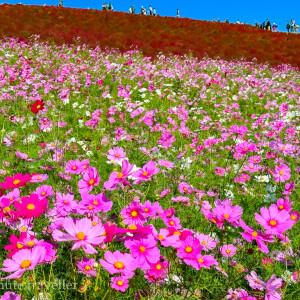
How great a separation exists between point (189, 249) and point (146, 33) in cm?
1550

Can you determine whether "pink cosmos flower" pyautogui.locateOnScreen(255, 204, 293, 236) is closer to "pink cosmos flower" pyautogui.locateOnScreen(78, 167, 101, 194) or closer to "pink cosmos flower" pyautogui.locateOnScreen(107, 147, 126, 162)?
"pink cosmos flower" pyautogui.locateOnScreen(78, 167, 101, 194)

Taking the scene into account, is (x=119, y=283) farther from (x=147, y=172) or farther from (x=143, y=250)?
(x=147, y=172)

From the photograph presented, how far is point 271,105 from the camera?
5.38m

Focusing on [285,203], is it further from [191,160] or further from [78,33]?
[78,33]

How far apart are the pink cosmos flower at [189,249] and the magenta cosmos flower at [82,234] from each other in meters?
0.31

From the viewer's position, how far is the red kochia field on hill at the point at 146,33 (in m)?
12.7

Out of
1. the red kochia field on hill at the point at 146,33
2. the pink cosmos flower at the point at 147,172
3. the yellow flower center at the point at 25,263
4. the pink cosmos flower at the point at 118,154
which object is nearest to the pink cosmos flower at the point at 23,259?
the yellow flower center at the point at 25,263

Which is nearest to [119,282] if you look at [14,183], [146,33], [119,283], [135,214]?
[119,283]

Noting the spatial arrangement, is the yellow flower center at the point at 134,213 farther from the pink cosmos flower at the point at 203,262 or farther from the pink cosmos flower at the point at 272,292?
the pink cosmos flower at the point at 272,292

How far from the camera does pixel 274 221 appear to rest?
50.5 inches

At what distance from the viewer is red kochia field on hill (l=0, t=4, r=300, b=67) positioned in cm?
1266

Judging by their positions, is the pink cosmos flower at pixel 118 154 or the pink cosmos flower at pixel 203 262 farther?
the pink cosmos flower at pixel 118 154

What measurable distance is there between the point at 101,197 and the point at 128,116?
128 inches

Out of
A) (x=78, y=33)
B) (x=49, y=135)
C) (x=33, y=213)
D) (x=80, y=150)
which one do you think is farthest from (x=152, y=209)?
(x=78, y=33)
